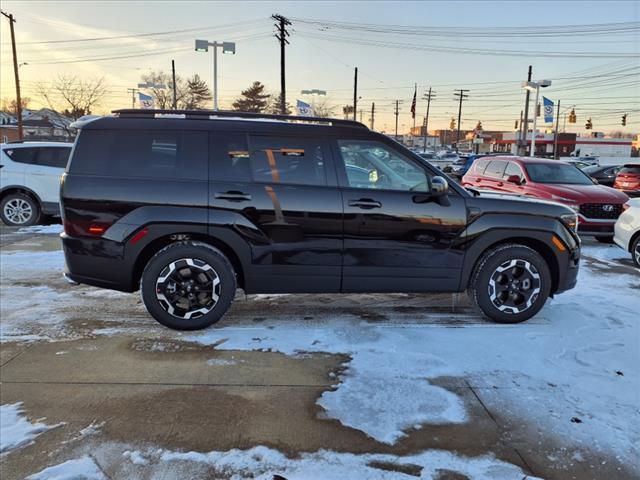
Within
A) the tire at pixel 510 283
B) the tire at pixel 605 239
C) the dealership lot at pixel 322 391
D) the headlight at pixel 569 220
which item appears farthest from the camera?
the tire at pixel 605 239

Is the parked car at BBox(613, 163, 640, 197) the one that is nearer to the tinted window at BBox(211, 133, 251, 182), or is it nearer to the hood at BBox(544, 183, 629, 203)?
the hood at BBox(544, 183, 629, 203)

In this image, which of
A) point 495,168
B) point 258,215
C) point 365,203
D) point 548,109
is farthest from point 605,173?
point 258,215

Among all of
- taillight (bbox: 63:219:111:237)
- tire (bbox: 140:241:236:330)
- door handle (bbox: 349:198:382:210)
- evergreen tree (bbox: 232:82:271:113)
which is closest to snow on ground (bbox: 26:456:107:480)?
tire (bbox: 140:241:236:330)

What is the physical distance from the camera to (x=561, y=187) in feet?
32.5

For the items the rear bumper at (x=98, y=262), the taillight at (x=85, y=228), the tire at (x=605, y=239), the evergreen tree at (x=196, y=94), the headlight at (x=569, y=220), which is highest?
the evergreen tree at (x=196, y=94)

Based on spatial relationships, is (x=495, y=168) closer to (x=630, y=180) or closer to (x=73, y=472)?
(x=630, y=180)

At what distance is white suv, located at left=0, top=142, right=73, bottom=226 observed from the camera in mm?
10219

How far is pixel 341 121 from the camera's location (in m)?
4.65

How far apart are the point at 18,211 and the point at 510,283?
399 inches

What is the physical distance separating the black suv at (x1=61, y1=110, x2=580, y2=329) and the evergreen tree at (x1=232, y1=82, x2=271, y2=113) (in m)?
61.8

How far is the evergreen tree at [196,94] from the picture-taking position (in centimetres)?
6369

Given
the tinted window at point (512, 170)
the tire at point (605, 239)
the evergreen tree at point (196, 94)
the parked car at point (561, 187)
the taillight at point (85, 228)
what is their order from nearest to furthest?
the taillight at point (85, 228) → the parked car at point (561, 187) → the tire at point (605, 239) → the tinted window at point (512, 170) → the evergreen tree at point (196, 94)

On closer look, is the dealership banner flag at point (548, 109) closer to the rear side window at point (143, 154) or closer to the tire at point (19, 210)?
the tire at point (19, 210)

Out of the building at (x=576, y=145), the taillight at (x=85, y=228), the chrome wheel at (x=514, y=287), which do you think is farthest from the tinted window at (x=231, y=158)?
the building at (x=576, y=145)
